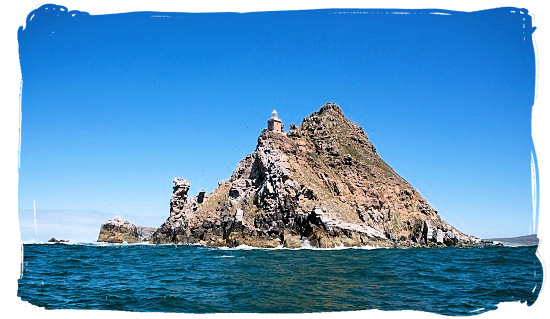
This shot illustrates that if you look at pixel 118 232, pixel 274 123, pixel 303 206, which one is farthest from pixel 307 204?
pixel 118 232

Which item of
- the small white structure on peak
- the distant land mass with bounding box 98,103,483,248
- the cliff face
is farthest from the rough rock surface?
the small white structure on peak

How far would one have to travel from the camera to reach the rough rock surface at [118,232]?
5956cm

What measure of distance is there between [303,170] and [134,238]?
27.6 meters

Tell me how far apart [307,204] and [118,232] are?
30.6 meters

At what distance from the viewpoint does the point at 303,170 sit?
A: 56000mm

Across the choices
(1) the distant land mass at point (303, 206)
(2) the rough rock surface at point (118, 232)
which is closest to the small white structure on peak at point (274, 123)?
(1) the distant land mass at point (303, 206)

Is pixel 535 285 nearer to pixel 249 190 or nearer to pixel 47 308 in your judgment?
pixel 47 308

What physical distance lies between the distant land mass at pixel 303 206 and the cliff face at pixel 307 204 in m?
0.12

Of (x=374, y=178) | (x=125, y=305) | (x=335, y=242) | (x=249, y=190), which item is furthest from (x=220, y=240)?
(x=125, y=305)

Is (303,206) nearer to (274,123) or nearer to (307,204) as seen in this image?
(307,204)

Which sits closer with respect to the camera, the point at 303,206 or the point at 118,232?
the point at 303,206

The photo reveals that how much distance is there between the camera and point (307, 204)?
4731 centimetres

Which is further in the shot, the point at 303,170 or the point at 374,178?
the point at 374,178

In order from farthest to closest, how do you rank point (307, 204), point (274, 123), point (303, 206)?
point (274, 123), point (307, 204), point (303, 206)
